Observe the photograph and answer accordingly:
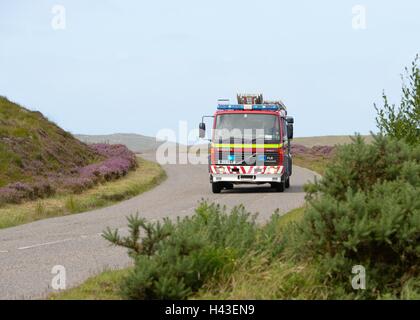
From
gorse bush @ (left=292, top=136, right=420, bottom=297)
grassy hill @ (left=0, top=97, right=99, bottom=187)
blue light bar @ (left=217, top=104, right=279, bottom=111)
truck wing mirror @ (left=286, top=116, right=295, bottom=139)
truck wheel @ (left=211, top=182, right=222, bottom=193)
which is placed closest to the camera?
gorse bush @ (left=292, top=136, right=420, bottom=297)

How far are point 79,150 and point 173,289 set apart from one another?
36.3 metres

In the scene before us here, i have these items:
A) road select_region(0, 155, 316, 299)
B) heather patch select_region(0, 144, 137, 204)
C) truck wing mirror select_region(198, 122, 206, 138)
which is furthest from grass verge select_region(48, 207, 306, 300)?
truck wing mirror select_region(198, 122, 206, 138)

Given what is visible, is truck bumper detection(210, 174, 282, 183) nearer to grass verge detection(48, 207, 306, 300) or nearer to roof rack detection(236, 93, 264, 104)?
roof rack detection(236, 93, 264, 104)

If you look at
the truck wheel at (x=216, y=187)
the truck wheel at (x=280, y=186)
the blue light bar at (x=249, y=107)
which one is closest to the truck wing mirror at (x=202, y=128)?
the blue light bar at (x=249, y=107)

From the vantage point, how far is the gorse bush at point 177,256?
7.14 meters

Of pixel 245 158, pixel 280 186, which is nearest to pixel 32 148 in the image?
pixel 245 158

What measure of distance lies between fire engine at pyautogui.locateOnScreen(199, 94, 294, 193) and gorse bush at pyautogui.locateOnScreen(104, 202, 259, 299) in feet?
64.0

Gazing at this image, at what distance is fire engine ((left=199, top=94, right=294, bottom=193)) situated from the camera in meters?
28.2

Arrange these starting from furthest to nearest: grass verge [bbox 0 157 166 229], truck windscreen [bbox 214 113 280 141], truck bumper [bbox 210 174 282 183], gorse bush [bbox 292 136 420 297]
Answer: truck bumper [bbox 210 174 282 183]
truck windscreen [bbox 214 113 280 141]
grass verge [bbox 0 157 166 229]
gorse bush [bbox 292 136 420 297]

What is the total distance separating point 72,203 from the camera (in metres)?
24.4

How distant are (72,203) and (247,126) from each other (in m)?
7.33

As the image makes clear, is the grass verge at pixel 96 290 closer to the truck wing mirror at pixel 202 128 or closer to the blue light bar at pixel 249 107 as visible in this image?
the truck wing mirror at pixel 202 128

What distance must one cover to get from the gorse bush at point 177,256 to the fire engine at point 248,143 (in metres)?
19.5
